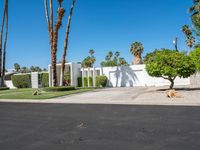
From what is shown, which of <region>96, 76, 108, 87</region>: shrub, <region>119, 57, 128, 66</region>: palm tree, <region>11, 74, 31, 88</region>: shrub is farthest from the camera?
<region>119, 57, 128, 66</region>: palm tree

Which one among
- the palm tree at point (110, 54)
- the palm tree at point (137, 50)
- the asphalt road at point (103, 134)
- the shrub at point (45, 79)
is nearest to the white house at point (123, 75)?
the shrub at point (45, 79)

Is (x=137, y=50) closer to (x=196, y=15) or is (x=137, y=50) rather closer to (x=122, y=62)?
(x=122, y=62)

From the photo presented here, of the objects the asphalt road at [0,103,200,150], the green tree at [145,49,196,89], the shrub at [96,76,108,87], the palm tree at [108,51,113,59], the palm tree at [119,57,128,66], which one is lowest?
the asphalt road at [0,103,200,150]

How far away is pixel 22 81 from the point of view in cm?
4481

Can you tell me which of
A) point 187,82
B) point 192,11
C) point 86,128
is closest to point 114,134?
point 86,128

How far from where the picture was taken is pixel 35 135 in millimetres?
7801

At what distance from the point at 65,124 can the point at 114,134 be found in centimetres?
265

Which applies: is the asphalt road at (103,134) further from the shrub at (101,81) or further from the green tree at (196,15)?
the shrub at (101,81)

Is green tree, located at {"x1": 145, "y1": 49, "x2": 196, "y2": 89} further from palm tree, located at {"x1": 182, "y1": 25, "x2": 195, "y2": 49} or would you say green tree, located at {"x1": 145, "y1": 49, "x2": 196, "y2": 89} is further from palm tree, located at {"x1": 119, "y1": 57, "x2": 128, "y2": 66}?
palm tree, located at {"x1": 119, "y1": 57, "x2": 128, "y2": 66}

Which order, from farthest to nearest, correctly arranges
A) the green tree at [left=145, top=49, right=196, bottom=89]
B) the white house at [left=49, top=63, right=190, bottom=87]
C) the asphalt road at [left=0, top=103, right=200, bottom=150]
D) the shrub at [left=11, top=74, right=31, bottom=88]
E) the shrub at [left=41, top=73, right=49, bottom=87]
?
the shrub at [left=11, top=74, right=31, bottom=88] < the shrub at [left=41, top=73, right=49, bottom=87] < the white house at [left=49, top=63, right=190, bottom=87] < the green tree at [left=145, top=49, right=196, bottom=89] < the asphalt road at [left=0, top=103, right=200, bottom=150]

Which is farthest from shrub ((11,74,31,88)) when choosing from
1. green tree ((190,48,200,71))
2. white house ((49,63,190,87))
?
green tree ((190,48,200,71))

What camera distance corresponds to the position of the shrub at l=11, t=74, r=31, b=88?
44.5 m

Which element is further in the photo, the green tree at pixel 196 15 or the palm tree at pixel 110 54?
the palm tree at pixel 110 54

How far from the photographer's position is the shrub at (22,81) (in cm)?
4453
